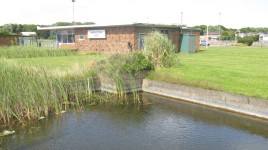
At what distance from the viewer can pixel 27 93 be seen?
9836 millimetres

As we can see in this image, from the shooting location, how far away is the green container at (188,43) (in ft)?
97.4

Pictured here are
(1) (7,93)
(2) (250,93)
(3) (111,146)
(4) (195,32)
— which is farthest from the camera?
(4) (195,32)

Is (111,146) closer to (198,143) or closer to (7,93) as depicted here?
(198,143)

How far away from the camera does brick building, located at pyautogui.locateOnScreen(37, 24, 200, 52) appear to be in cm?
2680

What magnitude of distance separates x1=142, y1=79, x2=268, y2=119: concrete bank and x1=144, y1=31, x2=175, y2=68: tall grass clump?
1948 millimetres

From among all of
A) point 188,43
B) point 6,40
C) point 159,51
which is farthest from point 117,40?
point 6,40

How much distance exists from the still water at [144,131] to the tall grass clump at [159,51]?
16.3ft

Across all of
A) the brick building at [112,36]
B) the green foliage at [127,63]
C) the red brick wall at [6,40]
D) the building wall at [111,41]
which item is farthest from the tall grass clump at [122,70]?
the red brick wall at [6,40]

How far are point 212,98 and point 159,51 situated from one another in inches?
216

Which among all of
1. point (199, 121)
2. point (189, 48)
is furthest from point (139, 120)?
point (189, 48)

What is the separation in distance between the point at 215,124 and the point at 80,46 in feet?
76.6

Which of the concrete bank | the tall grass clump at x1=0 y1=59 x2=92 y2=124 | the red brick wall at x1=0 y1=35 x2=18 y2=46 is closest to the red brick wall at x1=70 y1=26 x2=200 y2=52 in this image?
the red brick wall at x1=0 y1=35 x2=18 y2=46

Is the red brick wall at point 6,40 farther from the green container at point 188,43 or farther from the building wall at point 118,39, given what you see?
the green container at point 188,43

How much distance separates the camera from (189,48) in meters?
29.8
